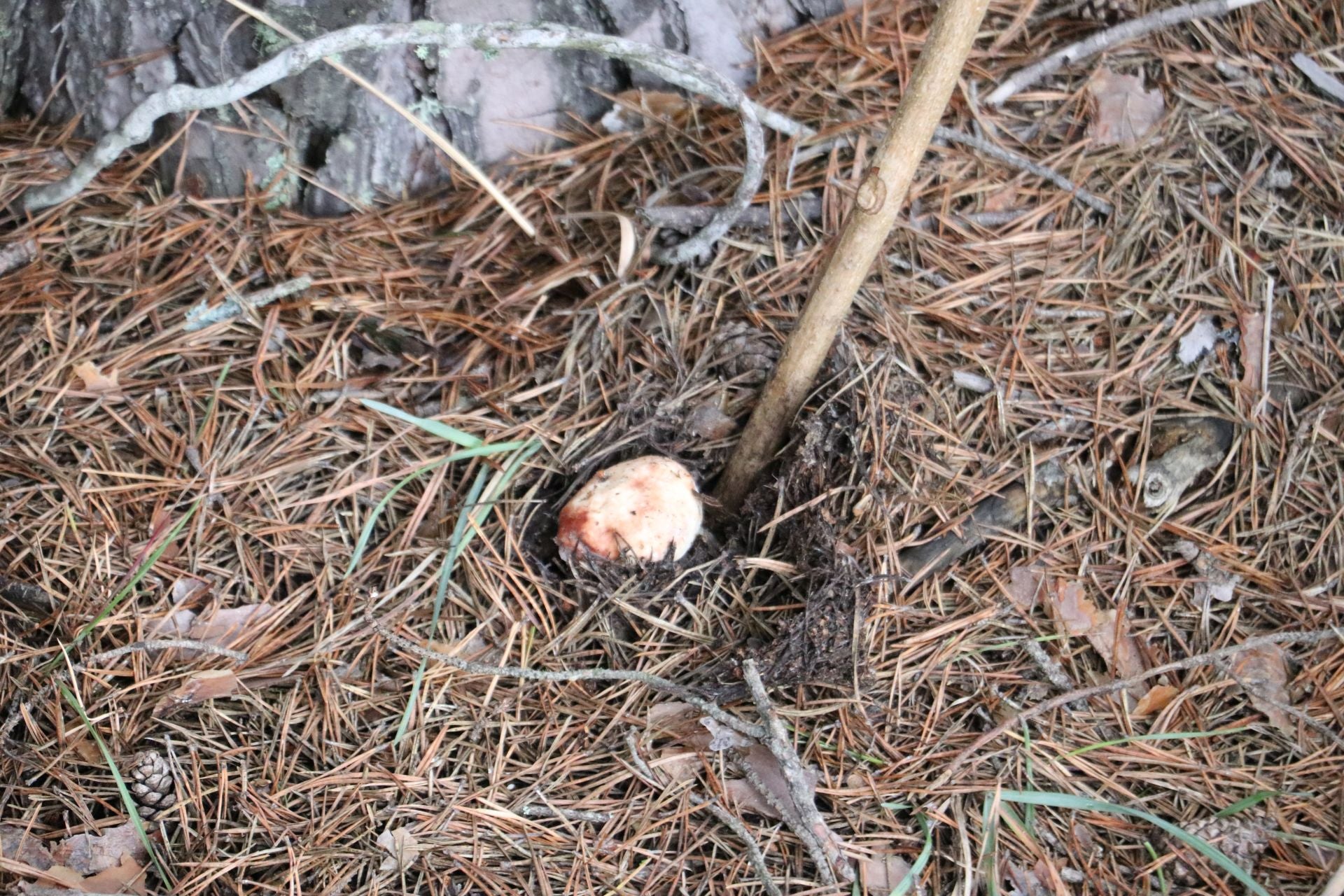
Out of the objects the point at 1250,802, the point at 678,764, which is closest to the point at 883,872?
the point at 678,764

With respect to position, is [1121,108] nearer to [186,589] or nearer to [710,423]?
[710,423]

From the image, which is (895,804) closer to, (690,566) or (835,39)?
(690,566)

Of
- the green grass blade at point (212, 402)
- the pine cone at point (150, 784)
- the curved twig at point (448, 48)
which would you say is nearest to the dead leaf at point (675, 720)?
the pine cone at point (150, 784)

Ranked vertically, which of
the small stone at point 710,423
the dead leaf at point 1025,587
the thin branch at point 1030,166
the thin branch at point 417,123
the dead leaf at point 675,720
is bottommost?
the dead leaf at point 675,720

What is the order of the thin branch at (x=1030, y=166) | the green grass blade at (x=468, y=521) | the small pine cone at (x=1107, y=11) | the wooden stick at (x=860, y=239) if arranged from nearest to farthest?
the wooden stick at (x=860, y=239), the green grass blade at (x=468, y=521), the thin branch at (x=1030, y=166), the small pine cone at (x=1107, y=11)

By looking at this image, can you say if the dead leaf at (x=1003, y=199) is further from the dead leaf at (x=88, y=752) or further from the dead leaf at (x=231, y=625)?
the dead leaf at (x=88, y=752)

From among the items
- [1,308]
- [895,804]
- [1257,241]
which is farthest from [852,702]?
[1,308]
